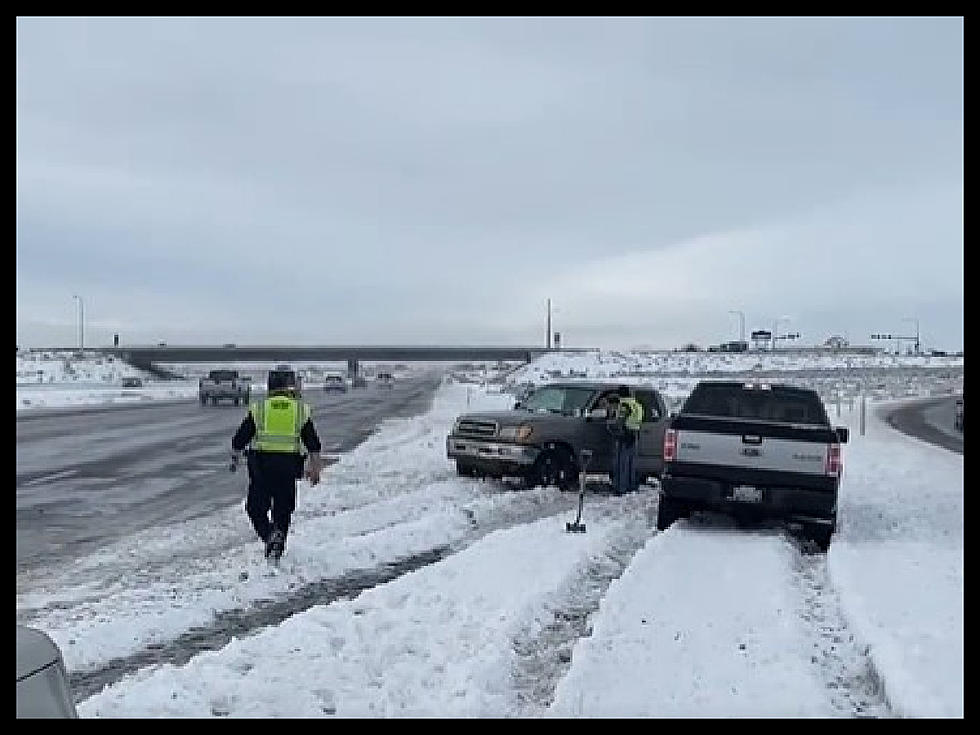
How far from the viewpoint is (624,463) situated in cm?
1416

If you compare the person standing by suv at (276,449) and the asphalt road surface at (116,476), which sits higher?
the person standing by suv at (276,449)

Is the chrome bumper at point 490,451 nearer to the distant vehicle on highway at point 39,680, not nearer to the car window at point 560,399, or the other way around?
the car window at point 560,399

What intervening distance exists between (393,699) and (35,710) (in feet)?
6.86

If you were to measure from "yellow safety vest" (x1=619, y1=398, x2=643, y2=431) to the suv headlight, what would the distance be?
1.36 m

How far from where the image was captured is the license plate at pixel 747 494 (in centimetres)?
998

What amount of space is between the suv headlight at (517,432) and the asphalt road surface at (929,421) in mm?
9239

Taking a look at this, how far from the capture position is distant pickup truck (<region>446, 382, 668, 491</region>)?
48.2ft

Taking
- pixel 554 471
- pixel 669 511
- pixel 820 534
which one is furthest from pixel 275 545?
pixel 554 471

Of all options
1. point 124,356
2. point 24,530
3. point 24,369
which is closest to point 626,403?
point 24,530

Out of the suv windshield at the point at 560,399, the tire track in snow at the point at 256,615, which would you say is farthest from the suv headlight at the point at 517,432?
the tire track in snow at the point at 256,615

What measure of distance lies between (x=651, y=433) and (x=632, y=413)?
5.29 feet

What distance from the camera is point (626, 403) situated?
1436 centimetres

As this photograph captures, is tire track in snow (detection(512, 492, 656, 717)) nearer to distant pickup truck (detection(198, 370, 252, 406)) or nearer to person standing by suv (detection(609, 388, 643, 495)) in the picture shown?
person standing by suv (detection(609, 388, 643, 495))

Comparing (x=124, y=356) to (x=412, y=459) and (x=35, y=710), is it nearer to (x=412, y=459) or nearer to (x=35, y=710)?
(x=412, y=459)
